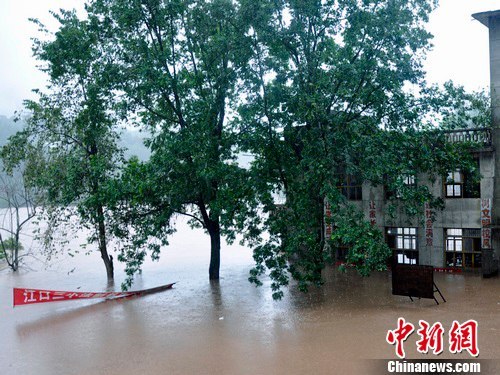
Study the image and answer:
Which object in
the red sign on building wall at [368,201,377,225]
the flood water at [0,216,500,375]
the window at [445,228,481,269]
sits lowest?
the flood water at [0,216,500,375]

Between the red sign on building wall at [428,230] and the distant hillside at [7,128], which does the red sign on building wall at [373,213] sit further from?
the distant hillside at [7,128]

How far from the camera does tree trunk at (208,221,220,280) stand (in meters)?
23.0

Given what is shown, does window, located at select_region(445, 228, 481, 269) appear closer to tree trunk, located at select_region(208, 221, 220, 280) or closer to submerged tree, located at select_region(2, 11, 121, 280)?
tree trunk, located at select_region(208, 221, 220, 280)

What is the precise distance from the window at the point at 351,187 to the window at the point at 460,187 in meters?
4.35

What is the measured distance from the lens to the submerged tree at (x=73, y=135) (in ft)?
66.6

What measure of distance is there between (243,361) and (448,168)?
37.9ft

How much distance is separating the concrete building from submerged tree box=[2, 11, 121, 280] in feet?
44.7

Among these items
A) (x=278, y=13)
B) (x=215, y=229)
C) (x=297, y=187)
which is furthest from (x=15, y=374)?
(x=278, y=13)

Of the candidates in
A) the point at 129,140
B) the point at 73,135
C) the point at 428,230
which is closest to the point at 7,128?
the point at 129,140

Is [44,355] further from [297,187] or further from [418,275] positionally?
[418,275]

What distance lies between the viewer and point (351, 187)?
82.8ft

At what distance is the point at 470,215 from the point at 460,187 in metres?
1.38

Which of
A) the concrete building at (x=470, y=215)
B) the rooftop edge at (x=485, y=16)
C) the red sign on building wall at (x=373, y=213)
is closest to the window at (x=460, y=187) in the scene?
the concrete building at (x=470, y=215)

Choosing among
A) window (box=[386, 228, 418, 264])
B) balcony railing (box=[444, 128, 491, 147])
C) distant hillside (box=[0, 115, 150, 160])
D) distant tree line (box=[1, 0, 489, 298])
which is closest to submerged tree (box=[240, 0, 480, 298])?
distant tree line (box=[1, 0, 489, 298])
